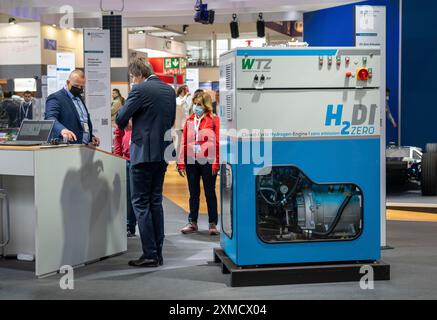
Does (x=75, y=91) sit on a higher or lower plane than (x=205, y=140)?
higher

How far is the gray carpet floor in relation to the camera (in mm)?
4793

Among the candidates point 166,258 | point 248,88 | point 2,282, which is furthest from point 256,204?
point 2,282

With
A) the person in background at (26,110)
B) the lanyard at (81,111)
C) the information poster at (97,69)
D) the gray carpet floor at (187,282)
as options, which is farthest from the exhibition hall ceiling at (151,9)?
the gray carpet floor at (187,282)

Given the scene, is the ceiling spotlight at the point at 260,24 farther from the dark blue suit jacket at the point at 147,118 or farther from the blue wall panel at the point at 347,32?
the dark blue suit jacket at the point at 147,118

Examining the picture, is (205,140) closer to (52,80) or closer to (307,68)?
(307,68)

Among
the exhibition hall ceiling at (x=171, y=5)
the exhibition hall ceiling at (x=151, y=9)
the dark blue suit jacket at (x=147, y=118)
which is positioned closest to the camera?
the dark blue suit jacket at (x=147, y=118)

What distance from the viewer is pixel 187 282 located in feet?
17.0

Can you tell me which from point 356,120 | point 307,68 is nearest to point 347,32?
point 356,120

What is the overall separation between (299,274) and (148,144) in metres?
1.57

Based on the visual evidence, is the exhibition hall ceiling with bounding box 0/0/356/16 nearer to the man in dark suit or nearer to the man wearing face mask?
the man wearing face mask

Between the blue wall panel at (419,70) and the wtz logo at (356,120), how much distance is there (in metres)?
5.75

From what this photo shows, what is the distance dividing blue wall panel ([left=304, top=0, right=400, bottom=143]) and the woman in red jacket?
2969mm

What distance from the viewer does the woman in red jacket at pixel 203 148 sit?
283 inches

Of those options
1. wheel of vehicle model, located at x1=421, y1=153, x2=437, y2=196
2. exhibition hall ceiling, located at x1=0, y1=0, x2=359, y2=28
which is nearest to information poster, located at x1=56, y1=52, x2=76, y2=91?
exhibition hall ceiling, located at x1=0, y1=0, x2=359, y2=28
